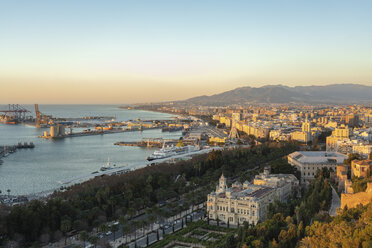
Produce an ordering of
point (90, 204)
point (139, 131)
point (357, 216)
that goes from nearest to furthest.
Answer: point (357, 216), point (90, 204), point (139, 131)

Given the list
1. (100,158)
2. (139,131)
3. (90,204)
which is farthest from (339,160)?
(139,131)

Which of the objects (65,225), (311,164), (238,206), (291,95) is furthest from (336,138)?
(291,95)

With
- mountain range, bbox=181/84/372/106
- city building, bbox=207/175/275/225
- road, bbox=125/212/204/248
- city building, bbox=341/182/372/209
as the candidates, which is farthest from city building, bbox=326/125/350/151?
mountain range, bbox=181/84/372/106

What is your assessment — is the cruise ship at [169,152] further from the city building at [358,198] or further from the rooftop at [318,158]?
the city building at [358,198]

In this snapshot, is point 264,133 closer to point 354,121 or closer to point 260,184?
point 354,121

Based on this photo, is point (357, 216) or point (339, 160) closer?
point (357, 216)

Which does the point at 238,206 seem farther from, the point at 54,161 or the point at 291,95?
the point at 291,95
